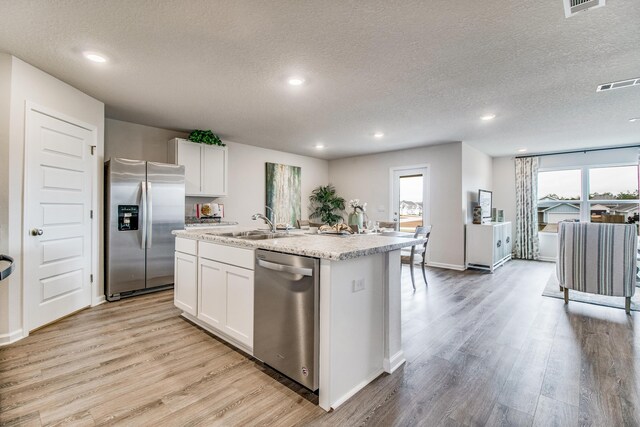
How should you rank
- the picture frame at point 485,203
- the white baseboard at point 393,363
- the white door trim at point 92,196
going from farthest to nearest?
the picture frame at point 485,203, the white door trim at point 92,196, the white baseboard at point 393,363

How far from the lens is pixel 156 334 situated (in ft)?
8.80

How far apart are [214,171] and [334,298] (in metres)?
4.02

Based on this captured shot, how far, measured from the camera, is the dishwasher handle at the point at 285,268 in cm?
173

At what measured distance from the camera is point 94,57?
2477 mm

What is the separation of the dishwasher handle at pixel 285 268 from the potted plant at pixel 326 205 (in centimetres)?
528

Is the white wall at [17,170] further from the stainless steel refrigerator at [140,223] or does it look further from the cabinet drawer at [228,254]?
the cabinet drawer at [228,254]

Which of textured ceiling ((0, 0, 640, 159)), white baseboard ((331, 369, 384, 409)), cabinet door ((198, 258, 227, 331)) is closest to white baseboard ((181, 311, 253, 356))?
cabinet door ((198, 258, 227, 331))

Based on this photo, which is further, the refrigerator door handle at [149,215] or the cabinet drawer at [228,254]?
the refrigerator door handle at [149,215]

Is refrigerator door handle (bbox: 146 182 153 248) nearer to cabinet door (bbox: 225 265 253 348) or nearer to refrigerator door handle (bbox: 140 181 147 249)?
refrigerator door handle (bbox: 140 181 147 249)

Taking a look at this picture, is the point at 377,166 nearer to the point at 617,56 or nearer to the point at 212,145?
the point at 212,145

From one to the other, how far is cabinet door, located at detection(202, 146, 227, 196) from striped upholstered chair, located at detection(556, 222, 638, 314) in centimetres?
506

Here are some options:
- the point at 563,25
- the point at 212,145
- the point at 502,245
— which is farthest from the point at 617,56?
the point at 212,145

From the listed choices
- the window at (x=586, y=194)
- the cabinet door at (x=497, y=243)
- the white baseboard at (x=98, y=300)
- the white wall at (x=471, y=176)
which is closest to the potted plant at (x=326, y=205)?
the white wall at (x=471, y=176)

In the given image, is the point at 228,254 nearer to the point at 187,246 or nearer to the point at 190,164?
the point at 187,246
